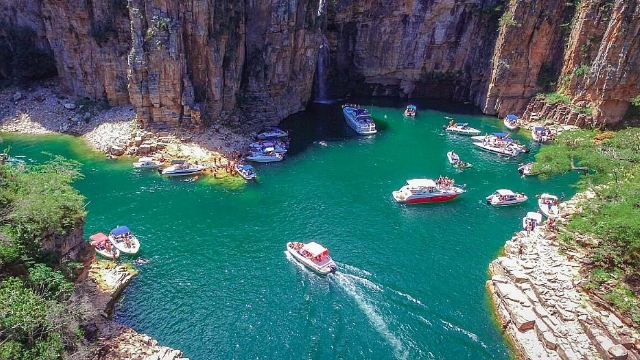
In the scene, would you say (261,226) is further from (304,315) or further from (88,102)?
Result: (88,102)

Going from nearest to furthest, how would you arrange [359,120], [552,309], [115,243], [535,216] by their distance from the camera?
[552,309], [115,243], [535,216], [359,120]

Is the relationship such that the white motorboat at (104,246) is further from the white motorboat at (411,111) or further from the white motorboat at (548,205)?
the white motorboat at (411,111)

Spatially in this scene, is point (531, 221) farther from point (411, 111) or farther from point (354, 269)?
point (411, 111)

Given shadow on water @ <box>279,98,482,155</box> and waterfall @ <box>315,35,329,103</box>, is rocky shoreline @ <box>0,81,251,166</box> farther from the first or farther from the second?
waterfall @ <box>315,35,329,103</box>

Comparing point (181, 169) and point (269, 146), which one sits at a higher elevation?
point (269, 146)

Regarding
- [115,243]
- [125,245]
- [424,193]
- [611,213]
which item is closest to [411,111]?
[424,193]

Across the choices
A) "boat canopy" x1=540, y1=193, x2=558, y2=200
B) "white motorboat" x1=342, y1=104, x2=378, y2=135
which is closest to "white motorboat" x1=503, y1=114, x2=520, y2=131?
"white motorboat" x1=342, y1=104, x2=378, y2=135
